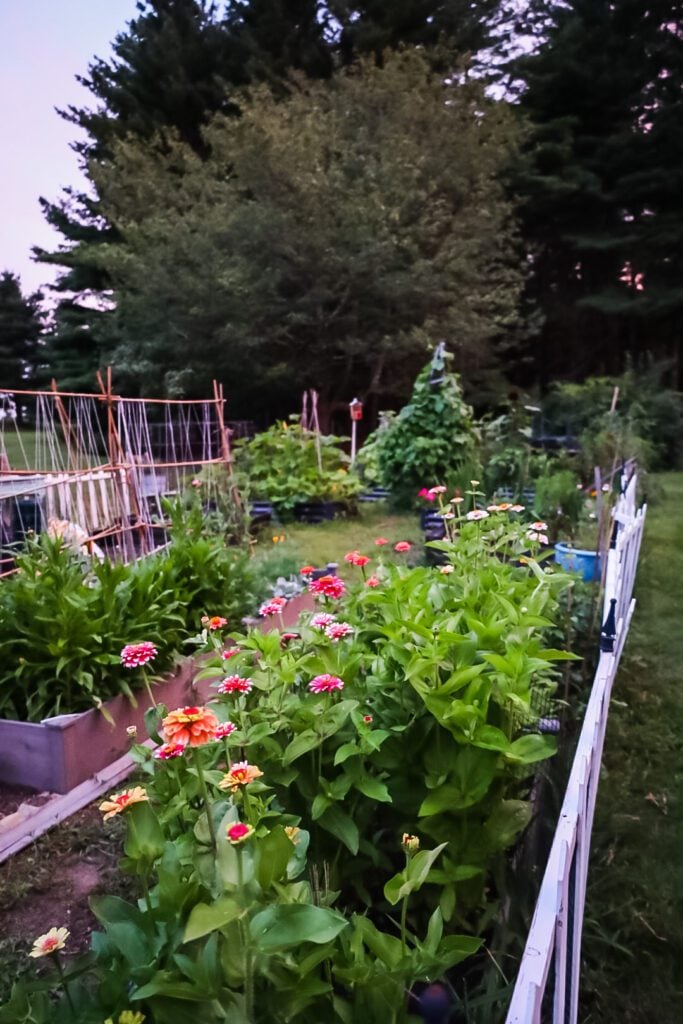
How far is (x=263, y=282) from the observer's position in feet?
37.6

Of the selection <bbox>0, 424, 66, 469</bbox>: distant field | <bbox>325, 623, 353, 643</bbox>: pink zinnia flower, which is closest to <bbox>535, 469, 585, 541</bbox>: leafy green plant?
<bbox>325, 623, 353, 643</bbox>: pink zinnia flower

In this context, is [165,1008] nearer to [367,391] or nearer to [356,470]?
[356,470]

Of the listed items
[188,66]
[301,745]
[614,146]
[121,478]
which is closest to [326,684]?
[301,745]

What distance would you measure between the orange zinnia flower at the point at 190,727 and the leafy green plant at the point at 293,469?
535 centimetres

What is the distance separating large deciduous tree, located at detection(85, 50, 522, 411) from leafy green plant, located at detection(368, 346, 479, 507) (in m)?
5.17

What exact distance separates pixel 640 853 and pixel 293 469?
5.36 m

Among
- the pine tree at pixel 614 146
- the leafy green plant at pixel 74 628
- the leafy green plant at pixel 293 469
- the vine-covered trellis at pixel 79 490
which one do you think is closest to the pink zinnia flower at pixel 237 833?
the leafy green plant at pixel 74 628

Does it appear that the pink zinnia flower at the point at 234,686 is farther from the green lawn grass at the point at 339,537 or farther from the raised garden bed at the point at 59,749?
the green lawn grass at the point at 339,537

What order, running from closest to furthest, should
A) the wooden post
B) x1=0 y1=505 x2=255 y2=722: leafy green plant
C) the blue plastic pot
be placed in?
1. x1=0 y1=505 x2=255 y2=722: leafy green plant
2. the blue plastic pot
3. the wooden post

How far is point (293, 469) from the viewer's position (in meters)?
6.95

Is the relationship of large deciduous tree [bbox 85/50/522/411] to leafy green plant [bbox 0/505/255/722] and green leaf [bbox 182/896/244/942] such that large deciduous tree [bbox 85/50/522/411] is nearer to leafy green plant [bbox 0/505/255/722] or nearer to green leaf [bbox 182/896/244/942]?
leafy green plant [bbox 0/505/255/722]

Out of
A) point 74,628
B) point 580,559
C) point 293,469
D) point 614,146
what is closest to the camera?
point 74,628

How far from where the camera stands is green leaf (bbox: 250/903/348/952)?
0.74 m

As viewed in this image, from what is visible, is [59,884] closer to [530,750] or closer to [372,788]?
[372,788]
